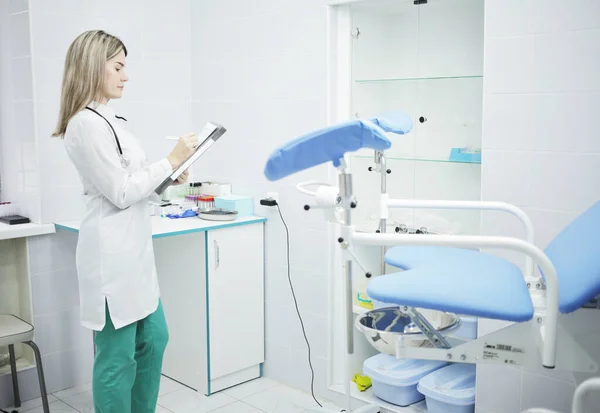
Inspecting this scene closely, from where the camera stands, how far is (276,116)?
3340mm

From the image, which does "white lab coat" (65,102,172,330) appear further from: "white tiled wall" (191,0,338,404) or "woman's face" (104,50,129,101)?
"white tiled wall" (191,0,338,404)

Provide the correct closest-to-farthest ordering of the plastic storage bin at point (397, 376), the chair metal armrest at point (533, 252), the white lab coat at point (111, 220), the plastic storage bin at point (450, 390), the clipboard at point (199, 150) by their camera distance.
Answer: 1. the chair metal armrest at point (533, 252)
2. the white lab coat at point (111, 220)
3. the clipboard at point (199, 150)
4. the plastic storage bin at point (450, 390)
5. the plastic storage bin at point (397, 376)

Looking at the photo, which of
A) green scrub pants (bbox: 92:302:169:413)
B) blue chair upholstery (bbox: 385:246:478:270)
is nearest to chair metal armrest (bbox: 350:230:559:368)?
blue chair upholstery (bbox: 385:246:478:270)

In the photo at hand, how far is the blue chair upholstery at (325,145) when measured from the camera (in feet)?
5.37

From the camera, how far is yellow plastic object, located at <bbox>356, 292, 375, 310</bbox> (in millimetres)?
3201

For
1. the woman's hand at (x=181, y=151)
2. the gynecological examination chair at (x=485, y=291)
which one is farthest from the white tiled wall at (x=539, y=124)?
the woman's hand at (x=181, y=151)

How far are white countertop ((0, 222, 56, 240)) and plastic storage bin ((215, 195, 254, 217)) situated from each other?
82cm

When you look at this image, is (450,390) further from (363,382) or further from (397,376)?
(363,382)

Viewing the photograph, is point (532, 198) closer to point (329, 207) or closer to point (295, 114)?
point (329, 207)

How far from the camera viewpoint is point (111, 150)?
2311mm

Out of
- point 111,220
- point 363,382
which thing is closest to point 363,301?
point 363,382

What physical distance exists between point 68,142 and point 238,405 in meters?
1.53

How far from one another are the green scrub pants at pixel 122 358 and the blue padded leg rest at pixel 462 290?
1.02 metres

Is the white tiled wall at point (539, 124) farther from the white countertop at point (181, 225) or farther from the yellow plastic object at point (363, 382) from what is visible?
the white countertop at point (181, 225)
